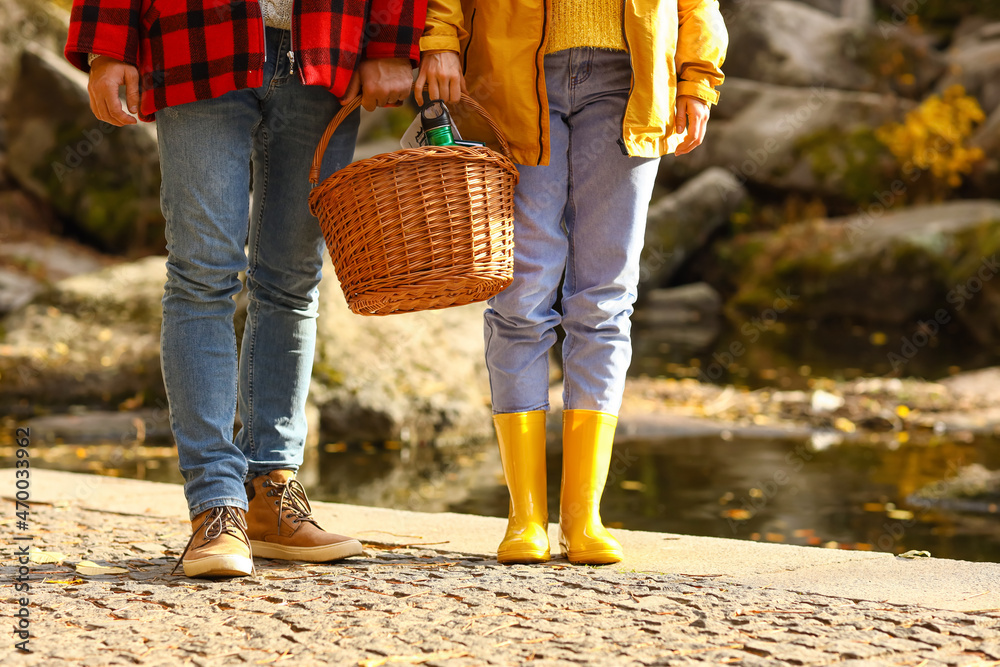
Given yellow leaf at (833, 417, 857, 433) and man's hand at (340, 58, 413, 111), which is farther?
yellow leaf at (833, 417, 857, 433)

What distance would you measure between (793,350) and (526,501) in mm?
6954

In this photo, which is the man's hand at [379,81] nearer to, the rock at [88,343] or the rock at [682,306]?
the rock at [88,343]

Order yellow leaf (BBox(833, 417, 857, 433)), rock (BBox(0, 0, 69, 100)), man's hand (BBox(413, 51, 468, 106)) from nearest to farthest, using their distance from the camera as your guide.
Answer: man's hand (BBox(413, 51, 468, 106)) → yellow leaf (BBox(833, 417, 857, 433)) → rock (BBox(0, 0, 69, 100))

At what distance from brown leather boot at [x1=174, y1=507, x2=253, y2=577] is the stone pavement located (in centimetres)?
3

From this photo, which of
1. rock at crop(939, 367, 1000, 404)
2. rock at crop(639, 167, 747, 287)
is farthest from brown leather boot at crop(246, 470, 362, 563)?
rock at crop(639, 167, 747, 287)

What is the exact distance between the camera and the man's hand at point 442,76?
7.11 feet

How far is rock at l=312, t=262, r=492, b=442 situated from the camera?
16.3 ft

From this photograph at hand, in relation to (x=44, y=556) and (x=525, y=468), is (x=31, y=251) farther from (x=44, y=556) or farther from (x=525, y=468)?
(x=525, y=468)

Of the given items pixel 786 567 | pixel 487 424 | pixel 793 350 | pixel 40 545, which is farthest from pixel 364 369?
pixel 793 350

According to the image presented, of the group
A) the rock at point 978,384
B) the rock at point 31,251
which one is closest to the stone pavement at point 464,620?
the rock at point 978,384

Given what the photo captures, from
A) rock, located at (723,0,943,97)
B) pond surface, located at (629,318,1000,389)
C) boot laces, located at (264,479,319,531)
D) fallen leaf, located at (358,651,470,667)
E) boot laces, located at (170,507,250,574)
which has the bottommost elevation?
fallen leaf, located at (358,651,470,667)

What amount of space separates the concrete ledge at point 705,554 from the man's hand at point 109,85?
1.15 metres

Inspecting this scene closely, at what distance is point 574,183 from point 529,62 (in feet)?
0.94

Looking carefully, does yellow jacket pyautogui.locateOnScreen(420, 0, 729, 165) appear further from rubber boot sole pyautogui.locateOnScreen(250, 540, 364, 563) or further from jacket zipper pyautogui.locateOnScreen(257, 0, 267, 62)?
rubber boot sole pyautogui.locateOnScreen(250, 540, 364, 563)
